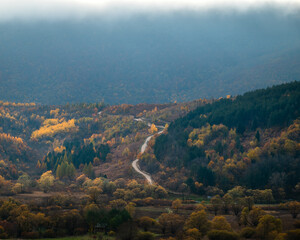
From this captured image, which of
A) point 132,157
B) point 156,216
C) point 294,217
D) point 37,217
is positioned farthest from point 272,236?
point 132,157

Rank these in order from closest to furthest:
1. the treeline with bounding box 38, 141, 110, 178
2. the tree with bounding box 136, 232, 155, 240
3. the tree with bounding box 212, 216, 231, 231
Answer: the tree with bounding box 212, 216, 231, 231 → the tree with bounding box 136, 232, 155, 240 → the treeline with bounding box 38, 141, 110, 178

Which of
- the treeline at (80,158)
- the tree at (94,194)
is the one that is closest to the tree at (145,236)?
the tree at (94,194)

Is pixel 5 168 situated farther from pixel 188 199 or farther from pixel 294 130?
pixel 294 130

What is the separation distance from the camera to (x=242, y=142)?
140m

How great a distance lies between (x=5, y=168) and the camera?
5758 inches

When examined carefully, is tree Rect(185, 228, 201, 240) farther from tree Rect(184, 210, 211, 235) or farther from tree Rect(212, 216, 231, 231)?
tree Rect(212, 216, 231, 231)

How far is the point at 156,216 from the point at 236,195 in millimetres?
24927

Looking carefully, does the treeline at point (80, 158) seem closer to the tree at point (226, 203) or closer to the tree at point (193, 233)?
the tree at point (226, 203)

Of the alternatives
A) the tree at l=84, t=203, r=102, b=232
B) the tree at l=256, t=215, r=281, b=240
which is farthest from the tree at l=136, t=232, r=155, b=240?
the tree at l=256, t=215, r=281, b=240

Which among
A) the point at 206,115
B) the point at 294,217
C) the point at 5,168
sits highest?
the point at 206,115

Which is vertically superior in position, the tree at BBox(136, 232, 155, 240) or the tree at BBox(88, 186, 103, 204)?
the tree at BBox(88, 186, 103, 204)

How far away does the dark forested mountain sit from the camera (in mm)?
115562

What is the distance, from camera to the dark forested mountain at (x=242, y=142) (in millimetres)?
115562

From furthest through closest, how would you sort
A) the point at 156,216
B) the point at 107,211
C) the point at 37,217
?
1. the point at 156,216
2. the point at 107,211
3. the point at 37,217
